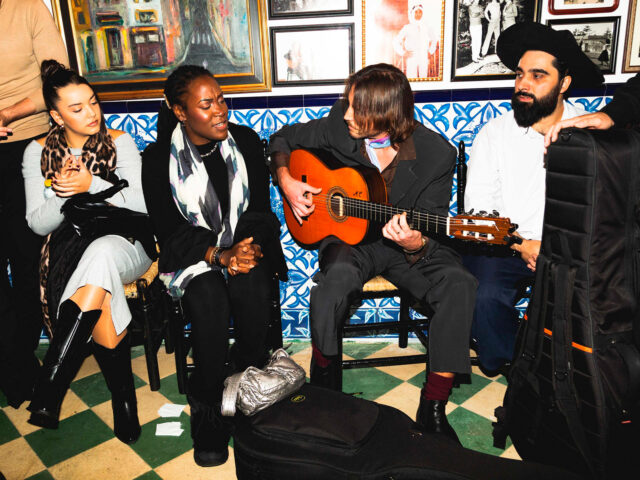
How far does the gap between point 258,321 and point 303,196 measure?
750 millimetres

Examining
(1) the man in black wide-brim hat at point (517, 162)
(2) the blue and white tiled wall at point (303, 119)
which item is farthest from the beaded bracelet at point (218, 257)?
(1) the man in black wide-brim hat at point (517, 162)

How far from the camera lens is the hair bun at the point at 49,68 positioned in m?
2.35

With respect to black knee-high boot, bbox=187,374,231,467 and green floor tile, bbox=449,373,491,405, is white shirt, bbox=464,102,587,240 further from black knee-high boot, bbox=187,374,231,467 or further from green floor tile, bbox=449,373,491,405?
black knee-high boot, bbox=187,374,231,467

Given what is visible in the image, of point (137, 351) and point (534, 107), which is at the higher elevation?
point (534, 107)

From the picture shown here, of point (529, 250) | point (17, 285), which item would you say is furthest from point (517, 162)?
point (17, 285)

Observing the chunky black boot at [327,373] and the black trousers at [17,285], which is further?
the black trousers at [17,285]

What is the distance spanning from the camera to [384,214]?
211cm

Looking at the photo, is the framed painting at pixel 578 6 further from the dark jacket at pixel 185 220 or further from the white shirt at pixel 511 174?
the dark jacket at pixel 185 220

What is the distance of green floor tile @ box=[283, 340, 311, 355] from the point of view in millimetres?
3064

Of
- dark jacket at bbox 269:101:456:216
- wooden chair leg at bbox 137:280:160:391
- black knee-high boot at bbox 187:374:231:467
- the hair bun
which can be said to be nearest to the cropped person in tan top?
the hair bun

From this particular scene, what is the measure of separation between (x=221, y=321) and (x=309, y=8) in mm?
1940

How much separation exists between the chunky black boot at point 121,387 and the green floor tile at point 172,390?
0.33m

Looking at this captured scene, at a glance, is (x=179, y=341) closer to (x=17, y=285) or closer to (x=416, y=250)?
(x=17, y=285)

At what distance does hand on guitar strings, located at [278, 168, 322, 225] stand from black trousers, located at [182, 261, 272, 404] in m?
0.42
